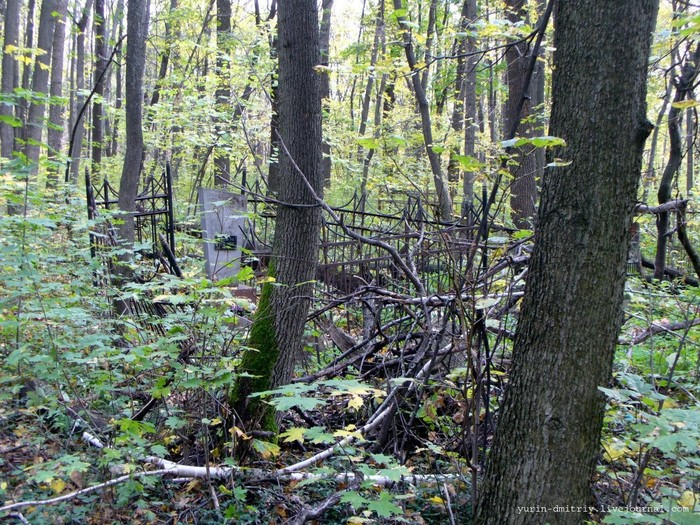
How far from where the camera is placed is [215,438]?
153 inches

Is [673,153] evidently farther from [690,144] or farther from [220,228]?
[220,228]

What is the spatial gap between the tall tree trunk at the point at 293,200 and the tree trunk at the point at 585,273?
7.13 ft

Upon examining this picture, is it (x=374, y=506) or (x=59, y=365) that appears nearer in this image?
(x=374, y=506)

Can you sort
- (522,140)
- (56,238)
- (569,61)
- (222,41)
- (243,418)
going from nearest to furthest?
(522,140) → (569,61) → (243,418) → (56,238) → (222,41)

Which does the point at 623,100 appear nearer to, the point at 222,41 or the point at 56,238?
the point at 56,238

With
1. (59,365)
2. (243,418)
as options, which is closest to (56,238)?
(59,365)

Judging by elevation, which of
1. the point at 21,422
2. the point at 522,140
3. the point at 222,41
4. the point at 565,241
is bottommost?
the point at 21,422

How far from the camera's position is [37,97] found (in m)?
4.70

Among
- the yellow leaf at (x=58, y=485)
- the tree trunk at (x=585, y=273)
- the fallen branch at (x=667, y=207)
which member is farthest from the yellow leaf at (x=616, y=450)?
the yellow leaf at (x=58, y=485)

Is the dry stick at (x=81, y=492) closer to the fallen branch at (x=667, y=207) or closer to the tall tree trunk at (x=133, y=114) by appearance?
the fallen branch at (x=667, y=207)

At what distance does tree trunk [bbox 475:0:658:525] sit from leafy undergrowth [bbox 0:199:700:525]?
0.77 feet

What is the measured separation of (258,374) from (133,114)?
4.85 metres

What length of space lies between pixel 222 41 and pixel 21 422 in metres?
10.5

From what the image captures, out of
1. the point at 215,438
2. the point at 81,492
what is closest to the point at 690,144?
the point at 215,438
